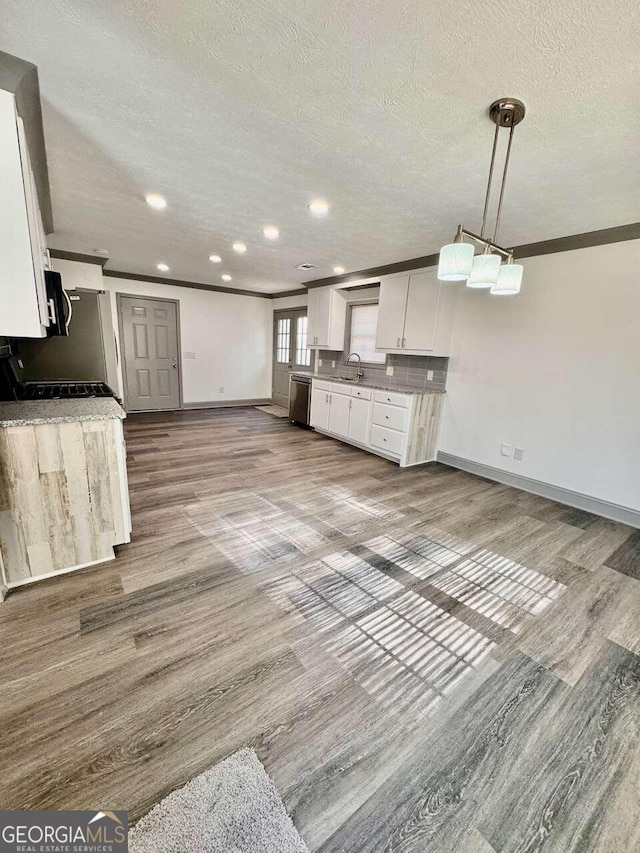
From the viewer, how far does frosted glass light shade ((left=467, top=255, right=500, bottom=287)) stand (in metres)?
1.79

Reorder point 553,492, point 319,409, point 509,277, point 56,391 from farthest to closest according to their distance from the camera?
point 319,409, point 553,492, point 56,391, point 509,277

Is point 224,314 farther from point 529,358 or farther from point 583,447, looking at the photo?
point 583,447

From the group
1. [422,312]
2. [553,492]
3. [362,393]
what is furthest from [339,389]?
[553,492]

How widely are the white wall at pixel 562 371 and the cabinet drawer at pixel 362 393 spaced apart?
117 cm

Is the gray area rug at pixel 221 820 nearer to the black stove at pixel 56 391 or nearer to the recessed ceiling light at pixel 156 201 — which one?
the black stove at pixel 56 391

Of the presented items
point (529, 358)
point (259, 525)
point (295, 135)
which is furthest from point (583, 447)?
point (295, 135)

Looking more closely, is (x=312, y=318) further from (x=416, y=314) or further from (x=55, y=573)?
(x=55, y=573)

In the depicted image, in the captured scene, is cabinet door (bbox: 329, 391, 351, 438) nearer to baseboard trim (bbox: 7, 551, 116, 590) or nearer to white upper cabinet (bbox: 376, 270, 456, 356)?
white upper cabinet (bbox: 376, 270, 456, 356)

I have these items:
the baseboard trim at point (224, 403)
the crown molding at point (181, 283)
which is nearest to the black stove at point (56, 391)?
the crown molding at point (181, 283)

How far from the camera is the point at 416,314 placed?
14.0ft

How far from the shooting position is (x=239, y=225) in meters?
3.34

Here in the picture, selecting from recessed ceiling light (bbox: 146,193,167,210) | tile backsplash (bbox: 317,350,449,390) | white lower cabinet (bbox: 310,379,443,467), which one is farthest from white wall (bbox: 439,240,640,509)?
recessed ceiling light (bbox: 146,193,167,210)

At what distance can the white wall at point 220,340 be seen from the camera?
6.59 metres

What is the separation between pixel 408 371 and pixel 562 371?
189 cm
